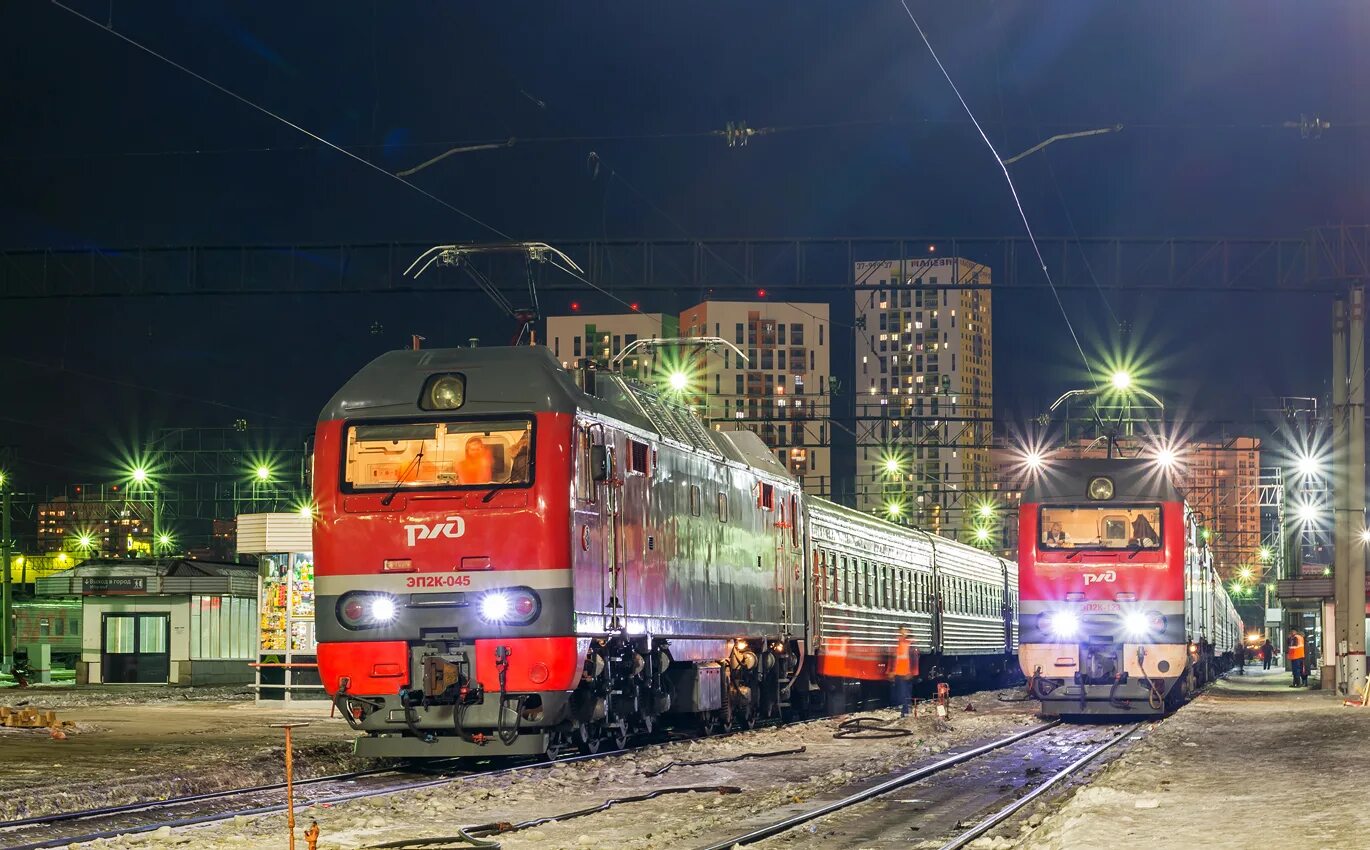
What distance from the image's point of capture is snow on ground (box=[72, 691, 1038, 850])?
13.4 metres

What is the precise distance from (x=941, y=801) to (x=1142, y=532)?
1360 cm

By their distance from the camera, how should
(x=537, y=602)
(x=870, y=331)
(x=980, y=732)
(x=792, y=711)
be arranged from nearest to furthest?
(x=537, y=602), (x=980, y=732), (x=792, y=711), (x=870, y=331)

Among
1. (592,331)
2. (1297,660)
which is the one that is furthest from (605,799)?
(592,331)

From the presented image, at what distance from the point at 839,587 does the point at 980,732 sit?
5.30 m

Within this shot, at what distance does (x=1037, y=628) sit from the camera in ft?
96.1

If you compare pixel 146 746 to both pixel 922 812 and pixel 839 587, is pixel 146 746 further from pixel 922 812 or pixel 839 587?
pixel 839 587

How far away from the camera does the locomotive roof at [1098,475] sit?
96.6ft

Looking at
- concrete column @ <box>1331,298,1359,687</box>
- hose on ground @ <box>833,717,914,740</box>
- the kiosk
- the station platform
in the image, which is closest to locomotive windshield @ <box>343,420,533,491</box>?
the station platform

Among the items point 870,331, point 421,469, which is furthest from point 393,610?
point 870,331

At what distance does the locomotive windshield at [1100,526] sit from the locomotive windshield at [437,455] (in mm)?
13823

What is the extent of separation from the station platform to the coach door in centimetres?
3341

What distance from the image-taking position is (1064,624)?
29.1 metres

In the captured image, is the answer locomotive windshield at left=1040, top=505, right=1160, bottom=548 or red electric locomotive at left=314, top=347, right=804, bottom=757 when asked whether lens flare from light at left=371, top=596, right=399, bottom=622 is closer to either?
red electric locomotive at left=314, top=347, right=804, bottom=757

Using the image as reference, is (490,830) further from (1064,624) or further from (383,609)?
(1064,624)
